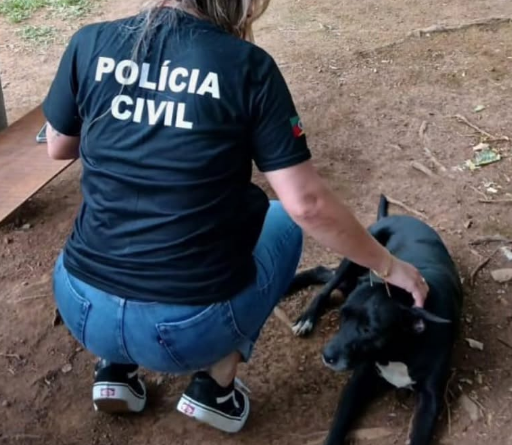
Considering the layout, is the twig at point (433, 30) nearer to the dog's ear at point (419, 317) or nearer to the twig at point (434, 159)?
the twig at point (434, 159)

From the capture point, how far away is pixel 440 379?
3090 mm

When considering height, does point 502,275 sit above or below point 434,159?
above

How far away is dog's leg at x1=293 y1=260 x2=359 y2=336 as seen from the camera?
3543 millimetres

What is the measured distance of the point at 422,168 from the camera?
4645mm

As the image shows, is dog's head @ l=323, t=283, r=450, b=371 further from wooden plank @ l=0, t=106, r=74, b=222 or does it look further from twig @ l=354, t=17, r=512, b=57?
twig @ l=354, t=17, r=512, b=57

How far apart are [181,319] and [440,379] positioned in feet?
3.41

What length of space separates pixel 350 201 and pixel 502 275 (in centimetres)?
90

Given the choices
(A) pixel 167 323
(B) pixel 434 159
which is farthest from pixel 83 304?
(B) pixel 434 159

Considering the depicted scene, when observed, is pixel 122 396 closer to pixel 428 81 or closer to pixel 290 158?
pixel 290 158

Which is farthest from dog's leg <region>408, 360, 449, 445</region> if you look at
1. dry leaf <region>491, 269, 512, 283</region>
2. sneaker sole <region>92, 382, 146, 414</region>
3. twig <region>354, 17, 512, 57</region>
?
twig <region>354, 17, 512, 57</region>

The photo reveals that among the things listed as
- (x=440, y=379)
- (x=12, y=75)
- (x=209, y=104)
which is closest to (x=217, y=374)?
(x=440, y=379)

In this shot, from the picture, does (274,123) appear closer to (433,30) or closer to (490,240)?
(490,240)

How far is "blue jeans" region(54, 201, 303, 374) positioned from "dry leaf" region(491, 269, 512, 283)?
1.35 m

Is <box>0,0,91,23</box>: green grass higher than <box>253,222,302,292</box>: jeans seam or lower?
lower
